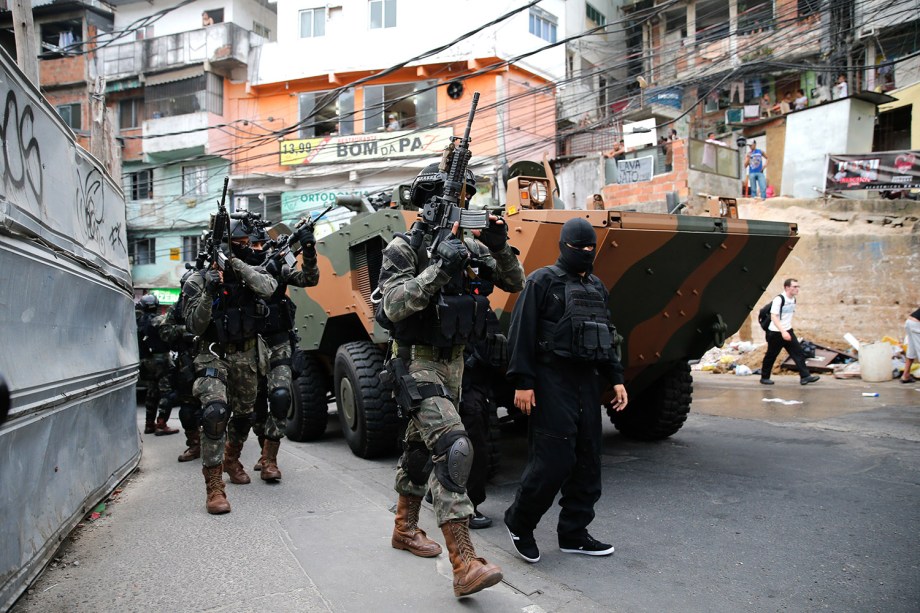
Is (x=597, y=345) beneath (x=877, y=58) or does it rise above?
beneath

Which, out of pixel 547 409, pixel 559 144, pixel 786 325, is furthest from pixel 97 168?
pixel 559 144

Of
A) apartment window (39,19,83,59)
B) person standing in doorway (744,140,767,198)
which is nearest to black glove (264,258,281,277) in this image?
person standing in doorway (744,140,767,198)

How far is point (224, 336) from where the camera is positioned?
4.87 meters

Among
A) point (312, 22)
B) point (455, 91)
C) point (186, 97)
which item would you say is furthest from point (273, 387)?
point (186, 97)

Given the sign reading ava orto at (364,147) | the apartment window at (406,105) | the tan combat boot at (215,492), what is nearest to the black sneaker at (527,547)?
the tan combat boot at (215,492)

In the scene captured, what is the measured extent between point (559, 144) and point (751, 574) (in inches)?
918

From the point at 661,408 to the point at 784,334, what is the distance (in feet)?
15.2

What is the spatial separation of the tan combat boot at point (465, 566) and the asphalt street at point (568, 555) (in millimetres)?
117

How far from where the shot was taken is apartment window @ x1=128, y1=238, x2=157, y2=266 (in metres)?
26.8

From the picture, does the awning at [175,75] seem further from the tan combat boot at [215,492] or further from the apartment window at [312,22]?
the tan combat boot at [215,492]

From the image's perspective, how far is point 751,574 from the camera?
331 cm

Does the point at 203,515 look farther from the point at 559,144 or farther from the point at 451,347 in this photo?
the point at 559,144

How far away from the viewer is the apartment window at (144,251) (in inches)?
1056

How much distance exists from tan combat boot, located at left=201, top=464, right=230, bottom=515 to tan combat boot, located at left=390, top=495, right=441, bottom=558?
128 centimetres
